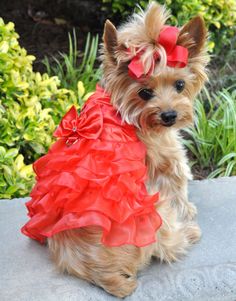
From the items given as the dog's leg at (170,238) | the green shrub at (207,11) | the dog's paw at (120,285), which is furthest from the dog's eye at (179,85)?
the green shrub at (207,11)

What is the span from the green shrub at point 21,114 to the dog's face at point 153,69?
1.21 metres

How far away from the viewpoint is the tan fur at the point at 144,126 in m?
2.26

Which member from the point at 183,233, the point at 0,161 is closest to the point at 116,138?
the point at 183,233

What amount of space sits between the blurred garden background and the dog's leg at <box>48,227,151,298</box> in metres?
1.14

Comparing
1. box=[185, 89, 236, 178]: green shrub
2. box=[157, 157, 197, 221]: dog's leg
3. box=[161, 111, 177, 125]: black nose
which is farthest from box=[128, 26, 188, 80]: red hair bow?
box=[185, 89, 236, 178]: green shrub

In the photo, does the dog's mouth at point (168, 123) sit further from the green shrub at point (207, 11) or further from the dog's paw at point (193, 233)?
the green shrub at point (207, 11)

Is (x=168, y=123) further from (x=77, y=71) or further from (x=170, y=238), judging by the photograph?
(x=77, y=71)

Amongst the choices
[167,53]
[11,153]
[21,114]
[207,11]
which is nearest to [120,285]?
[167,53]

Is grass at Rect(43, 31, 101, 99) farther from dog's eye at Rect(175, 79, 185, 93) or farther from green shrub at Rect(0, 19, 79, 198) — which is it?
dog's eye at Rect(175, 79, 185, 93)

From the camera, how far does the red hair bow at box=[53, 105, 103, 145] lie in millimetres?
2336

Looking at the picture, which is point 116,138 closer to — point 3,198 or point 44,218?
point 44,218

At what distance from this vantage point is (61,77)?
4668 mm

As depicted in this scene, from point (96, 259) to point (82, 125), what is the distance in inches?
24.5

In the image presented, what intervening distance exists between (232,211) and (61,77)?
2310mm
